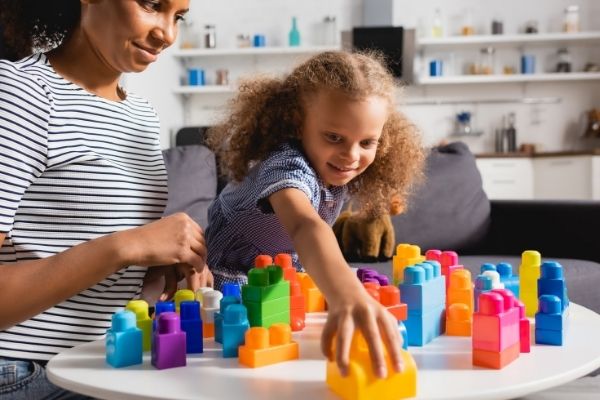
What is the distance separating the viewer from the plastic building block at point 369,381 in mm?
653

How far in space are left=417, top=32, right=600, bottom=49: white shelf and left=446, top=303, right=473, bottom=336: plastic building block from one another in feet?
15.2

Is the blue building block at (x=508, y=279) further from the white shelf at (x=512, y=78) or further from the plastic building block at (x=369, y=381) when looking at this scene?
the white shelf at (x=512, y=78)

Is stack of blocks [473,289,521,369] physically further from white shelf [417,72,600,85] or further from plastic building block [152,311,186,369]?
white shelf [417,72,600,85]

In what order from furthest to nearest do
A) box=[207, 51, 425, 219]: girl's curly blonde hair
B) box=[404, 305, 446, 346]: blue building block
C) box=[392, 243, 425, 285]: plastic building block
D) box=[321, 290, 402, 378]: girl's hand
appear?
box=[207, 51, 425, 219]: girl's curly blonde hair → box=[392, 243, 425, 285]: plastic building block → box=[404, 305, 446, 346]: blue building block → box=[321, 290, 402, 378]: girl's hand

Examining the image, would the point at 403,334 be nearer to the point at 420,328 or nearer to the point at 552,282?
the point at 420,328

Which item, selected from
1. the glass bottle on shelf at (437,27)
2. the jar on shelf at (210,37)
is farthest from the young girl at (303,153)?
the jar on shelf at (210,37)

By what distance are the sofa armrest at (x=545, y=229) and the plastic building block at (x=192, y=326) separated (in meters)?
1.93

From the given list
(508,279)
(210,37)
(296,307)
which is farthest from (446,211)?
(210,37)

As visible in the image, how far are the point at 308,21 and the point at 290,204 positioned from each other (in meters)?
4.90

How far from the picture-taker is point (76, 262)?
0.88 meters

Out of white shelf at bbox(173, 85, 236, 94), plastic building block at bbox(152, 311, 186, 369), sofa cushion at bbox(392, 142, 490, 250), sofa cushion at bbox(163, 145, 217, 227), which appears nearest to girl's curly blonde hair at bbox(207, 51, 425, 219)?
plastic building block at bbox(152, 311, 186, 369)

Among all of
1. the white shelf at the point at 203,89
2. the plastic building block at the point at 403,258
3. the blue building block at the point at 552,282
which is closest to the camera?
the blue building block at the point at 552,282

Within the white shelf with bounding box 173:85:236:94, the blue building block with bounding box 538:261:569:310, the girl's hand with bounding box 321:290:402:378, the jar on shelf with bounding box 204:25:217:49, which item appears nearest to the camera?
the girl's hand with bounding box 321:290:402:378

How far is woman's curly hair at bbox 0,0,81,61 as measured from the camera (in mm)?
1141
